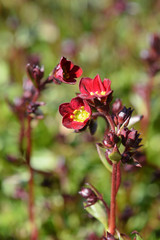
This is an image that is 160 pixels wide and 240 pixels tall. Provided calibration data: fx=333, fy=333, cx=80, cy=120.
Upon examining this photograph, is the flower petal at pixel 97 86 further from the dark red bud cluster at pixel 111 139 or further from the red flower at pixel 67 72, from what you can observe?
the dark red bud cluster at pixel 111 139

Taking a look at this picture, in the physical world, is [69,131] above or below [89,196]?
above

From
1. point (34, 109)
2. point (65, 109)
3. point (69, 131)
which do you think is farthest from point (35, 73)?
point (69, 131)

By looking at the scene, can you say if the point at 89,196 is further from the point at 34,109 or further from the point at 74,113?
the point at 34,109

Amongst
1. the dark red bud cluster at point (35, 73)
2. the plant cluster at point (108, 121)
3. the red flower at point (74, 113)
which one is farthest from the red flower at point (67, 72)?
the dark red bud cluster at point (35, 73)

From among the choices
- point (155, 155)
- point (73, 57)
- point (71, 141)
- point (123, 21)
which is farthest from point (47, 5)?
point (155, 155)

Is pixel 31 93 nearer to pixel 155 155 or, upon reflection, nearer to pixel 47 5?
pixel 155 155

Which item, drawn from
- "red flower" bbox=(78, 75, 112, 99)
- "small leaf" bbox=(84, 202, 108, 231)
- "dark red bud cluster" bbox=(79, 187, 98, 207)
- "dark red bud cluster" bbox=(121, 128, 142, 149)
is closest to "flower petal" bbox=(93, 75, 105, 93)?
"red flower" bbox=(78, 75, 112, 99)

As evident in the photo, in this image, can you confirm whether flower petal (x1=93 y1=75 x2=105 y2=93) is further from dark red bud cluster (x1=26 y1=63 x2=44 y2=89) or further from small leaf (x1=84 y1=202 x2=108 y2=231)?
small leaf (x1=84 y1=202 x2=108 y2=231)
